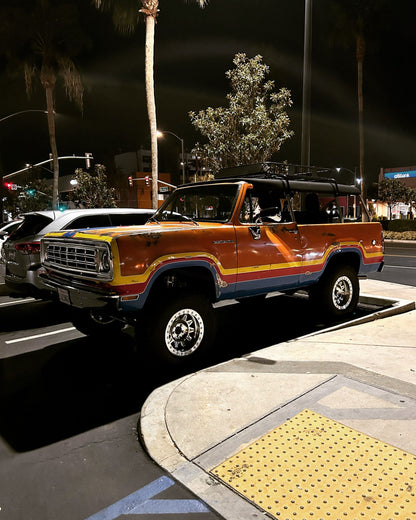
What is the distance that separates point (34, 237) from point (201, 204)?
3112 mm

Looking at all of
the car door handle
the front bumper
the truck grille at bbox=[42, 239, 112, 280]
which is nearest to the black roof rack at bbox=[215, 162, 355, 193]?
the car door handle

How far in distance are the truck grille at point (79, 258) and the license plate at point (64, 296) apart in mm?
229

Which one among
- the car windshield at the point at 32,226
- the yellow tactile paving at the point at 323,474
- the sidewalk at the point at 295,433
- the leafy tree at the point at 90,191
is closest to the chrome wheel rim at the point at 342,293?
the sidewalk at the point at 295,433

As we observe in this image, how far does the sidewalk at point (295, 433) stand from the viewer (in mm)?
2459

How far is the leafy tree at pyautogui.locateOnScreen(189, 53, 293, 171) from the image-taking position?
63.2ft

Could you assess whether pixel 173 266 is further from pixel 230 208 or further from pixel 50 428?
pixel 50 428

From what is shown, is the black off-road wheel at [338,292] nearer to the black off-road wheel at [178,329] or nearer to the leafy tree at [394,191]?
the black off-road wheel at [178,329]

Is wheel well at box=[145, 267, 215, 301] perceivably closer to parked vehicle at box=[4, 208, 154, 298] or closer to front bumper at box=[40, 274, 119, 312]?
front bumper at box=[40, 274, 119, 312]

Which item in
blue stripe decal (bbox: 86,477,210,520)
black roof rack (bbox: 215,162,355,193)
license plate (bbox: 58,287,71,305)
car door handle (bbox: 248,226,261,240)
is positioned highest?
black roof rack (bbox: 215,162,355,193)

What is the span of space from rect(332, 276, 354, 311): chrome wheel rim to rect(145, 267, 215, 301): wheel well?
2553mm

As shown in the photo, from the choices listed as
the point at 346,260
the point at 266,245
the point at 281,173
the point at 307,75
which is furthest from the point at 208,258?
the point at 307,75

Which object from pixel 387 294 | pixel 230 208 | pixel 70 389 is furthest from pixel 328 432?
pixel 387 294

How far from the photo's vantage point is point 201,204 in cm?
578

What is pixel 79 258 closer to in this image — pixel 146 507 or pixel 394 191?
pixel 146 507
